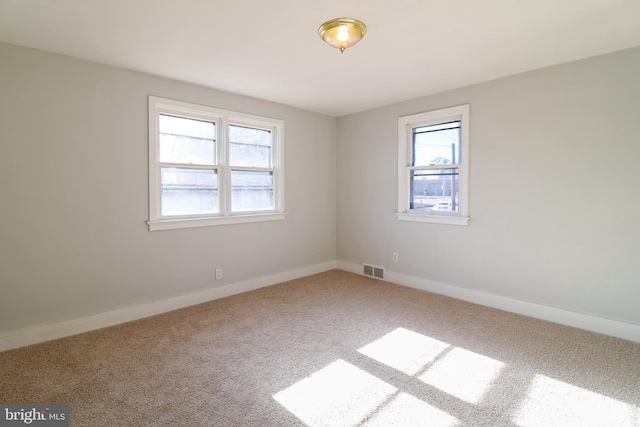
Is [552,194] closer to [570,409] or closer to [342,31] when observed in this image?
[570,409]

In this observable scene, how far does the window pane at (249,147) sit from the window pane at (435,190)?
6.66ft

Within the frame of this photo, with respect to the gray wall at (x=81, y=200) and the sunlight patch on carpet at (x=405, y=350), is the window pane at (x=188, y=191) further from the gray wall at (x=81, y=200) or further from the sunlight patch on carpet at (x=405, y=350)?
the sunlight patch on carpet at (x=405, y=350)

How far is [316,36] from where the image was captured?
2467 millimetres

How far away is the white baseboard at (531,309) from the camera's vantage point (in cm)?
277

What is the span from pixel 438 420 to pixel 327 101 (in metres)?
3.67

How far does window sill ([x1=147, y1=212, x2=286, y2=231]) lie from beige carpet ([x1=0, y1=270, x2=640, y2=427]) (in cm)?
94

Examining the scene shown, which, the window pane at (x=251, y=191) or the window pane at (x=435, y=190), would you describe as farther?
the window pane at (x=251, y=191)

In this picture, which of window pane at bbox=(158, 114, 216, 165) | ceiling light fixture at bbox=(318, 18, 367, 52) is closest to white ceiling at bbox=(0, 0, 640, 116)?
ceiling light fixture at bbox=(318, 18, 367, 52)

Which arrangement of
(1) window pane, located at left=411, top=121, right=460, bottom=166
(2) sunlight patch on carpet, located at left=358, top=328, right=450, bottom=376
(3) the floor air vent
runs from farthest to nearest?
(3) the floor air vent, (1) window pane, located at left=411, top=121, right=460, bottom=166, (2) sunlight patch on carpet, located at left=358, top=328, right=450, bottom=376

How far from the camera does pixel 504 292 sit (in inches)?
135

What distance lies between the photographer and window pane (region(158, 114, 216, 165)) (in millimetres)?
3449

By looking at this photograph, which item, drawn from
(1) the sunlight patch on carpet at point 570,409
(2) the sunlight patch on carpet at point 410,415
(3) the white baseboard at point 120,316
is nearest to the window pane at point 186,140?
(3) the white baseboard at point 120,316

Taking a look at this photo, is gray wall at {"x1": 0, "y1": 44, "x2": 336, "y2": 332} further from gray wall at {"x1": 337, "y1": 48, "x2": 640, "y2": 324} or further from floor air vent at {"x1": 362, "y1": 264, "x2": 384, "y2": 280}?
gray wall at {"x1": 337, "y1": 48, "x2": 640, "y2": 324}

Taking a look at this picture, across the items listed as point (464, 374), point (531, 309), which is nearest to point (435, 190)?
point (531, 309)
